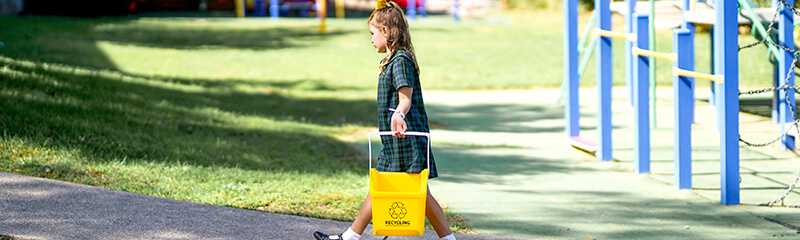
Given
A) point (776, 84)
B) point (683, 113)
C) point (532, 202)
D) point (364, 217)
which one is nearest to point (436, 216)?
point (364, 217)

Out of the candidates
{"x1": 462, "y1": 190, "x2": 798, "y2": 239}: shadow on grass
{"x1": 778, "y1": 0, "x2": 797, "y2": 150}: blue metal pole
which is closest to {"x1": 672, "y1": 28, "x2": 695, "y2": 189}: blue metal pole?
{"x1": 462, "y1": 190, "x2": 798, "y2": 239}: shadow on grass

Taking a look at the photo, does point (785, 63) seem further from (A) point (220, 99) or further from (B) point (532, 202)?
(A) point (220, 99)

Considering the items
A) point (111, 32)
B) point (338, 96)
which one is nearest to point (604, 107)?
point (338, 96)

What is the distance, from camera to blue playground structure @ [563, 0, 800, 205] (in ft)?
28.0

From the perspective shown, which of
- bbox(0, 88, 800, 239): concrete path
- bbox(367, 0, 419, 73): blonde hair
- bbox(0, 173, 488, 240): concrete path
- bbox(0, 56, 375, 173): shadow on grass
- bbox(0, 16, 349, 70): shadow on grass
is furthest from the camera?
bbox(0, 16, 349, 70): shadow on grass

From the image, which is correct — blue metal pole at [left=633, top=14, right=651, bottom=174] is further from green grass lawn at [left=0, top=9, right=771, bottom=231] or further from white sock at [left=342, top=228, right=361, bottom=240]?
white sock at [left=342, top=228, right=361, bottom=240]

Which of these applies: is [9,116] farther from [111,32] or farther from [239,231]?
[111,32]

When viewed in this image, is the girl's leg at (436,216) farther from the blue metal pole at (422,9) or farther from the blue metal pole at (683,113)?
the blue metal pole at (422,9)

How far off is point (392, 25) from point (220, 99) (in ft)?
30.8

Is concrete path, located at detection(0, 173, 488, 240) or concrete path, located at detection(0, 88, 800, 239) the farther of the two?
concrete path, located at detection(0, 88, 800, 239)

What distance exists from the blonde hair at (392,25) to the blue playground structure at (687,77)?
2.55 metres

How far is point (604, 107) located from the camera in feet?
35.8

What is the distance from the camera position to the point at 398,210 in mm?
6500

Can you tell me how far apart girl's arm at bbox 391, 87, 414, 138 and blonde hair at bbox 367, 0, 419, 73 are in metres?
0.14
